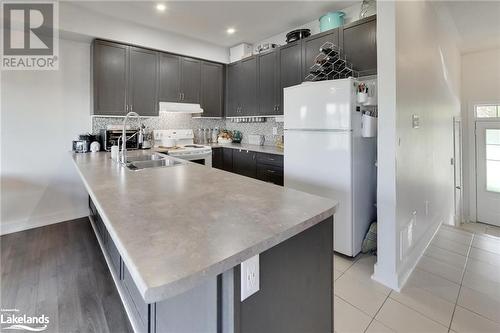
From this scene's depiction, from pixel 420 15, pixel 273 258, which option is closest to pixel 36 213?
pixel 273 258

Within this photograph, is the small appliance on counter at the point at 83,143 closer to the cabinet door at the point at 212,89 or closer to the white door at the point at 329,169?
the cabinet door at the point at 212,89

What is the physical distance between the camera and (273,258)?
93 cm

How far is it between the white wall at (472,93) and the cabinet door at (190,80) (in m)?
5.02

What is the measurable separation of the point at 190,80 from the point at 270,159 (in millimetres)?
1982

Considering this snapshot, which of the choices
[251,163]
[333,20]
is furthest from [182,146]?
[333,20]

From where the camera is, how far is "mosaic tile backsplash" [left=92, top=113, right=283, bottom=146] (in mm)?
3760

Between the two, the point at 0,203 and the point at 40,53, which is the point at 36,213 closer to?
the point at 0,203

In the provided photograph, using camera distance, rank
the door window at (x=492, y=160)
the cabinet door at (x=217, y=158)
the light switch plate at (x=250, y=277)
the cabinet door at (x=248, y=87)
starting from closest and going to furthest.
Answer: the light switch plate at (x=250, y=277)
the cabinet door at (x=248, y=87)
the cabinet door at (x=217, y=158)
the door window at (x=492, y=160)

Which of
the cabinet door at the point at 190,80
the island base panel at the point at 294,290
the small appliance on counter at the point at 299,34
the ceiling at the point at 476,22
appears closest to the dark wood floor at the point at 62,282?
the island base panel at the point at 294,290

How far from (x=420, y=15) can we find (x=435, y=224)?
2396mm

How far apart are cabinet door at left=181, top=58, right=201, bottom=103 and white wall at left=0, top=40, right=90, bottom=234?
1318 millimetres

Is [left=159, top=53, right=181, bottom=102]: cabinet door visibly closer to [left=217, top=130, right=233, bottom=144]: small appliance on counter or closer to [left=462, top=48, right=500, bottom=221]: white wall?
[left=217, top=130, right=233, bottom=144]: small appliance on counter

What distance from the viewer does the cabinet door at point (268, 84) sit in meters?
3.73

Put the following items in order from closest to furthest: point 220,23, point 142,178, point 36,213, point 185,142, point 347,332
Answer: point 347,332 < point 142,178 < point 36,213 < point 220,23 < point 185,142
